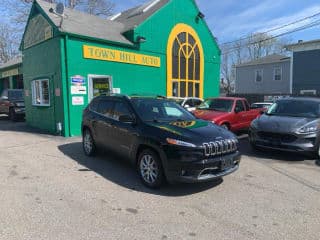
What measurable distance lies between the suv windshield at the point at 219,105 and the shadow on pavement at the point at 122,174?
494 cm

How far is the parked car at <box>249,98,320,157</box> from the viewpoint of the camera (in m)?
7.33

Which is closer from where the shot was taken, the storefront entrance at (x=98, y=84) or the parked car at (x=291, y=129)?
the parked car at (x=291, y=129)

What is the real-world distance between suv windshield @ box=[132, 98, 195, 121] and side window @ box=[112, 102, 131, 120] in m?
0.22

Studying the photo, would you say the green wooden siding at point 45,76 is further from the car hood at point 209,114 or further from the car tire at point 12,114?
the car hood at point 209,114

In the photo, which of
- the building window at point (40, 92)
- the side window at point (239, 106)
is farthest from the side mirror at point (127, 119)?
the building window at point (40, 92)

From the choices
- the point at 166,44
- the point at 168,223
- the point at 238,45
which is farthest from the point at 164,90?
the point at 238,45

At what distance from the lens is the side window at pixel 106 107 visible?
6.85 metres

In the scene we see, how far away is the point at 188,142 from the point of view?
483cm

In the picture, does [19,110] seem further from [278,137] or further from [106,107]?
[278,137]

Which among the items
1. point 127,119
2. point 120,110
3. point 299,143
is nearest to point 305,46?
point 299,143

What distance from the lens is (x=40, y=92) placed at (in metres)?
13.2

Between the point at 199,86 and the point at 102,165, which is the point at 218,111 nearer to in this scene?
the point at 102,165

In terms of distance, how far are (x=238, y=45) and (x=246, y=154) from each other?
4525cm

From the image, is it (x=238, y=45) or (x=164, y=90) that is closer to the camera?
(x=164, y=90)
